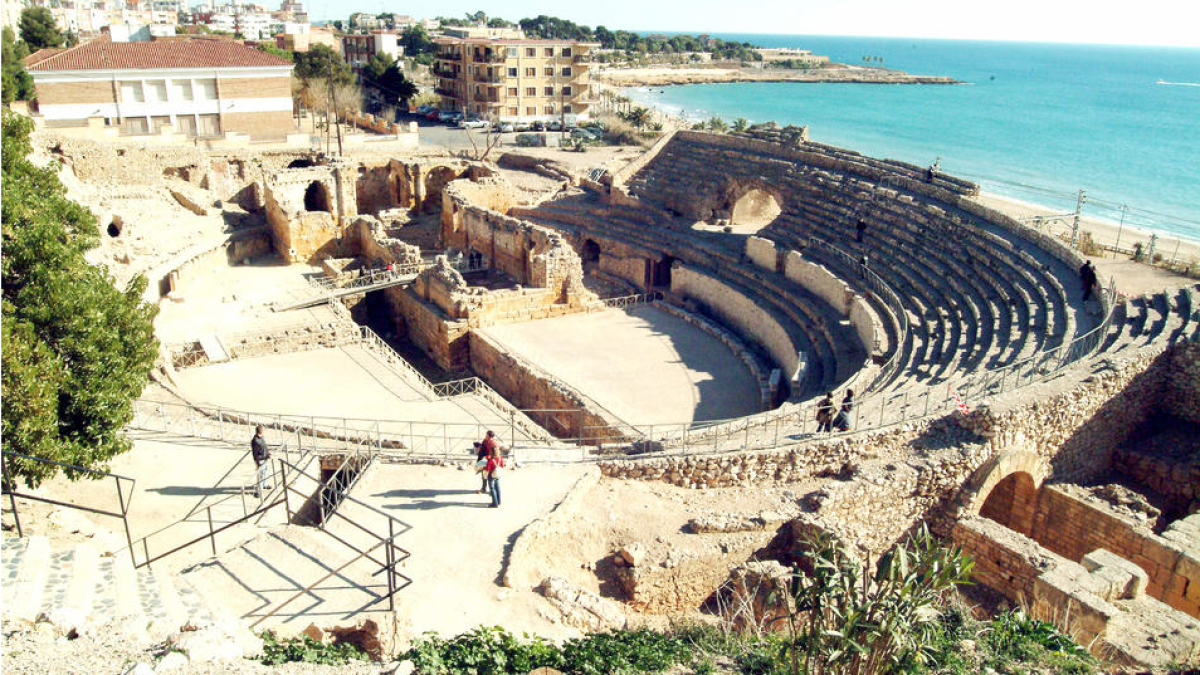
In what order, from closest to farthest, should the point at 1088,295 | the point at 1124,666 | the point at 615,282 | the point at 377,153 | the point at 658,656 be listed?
the point at 658,656, the point at 1124,666, the point at 1088,295, the point at 615,282, the point at 377,153

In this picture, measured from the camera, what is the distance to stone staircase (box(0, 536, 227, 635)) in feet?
25.2

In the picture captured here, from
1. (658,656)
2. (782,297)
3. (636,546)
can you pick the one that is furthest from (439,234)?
(658,656)

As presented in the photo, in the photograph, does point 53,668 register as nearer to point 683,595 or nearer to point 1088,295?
point 683,595

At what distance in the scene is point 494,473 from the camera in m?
12.6

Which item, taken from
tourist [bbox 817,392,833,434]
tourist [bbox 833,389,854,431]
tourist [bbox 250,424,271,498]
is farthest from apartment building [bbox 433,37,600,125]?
tourist [bbox 250,424,271,498]

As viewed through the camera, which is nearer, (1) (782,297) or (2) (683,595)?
(2) (683,595)

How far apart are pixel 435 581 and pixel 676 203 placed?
977 inches

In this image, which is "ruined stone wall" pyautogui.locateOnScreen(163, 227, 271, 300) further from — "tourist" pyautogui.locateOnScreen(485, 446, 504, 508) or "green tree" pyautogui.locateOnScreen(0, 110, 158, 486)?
"tourist" pyautogui.locateOnScreen(485, 446, 504, 508)

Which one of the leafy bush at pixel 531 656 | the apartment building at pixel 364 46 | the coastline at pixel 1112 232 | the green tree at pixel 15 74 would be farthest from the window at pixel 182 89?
the leafy bush at pixel 531 656

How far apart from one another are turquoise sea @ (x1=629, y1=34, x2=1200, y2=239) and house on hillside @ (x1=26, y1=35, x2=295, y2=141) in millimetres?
44728

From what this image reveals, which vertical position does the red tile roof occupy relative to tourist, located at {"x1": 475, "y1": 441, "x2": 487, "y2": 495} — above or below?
above

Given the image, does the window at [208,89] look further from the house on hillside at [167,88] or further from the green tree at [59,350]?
the green tree at [59,350]

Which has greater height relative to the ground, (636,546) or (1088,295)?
(1088,295)

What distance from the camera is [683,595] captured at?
39.4 ft
